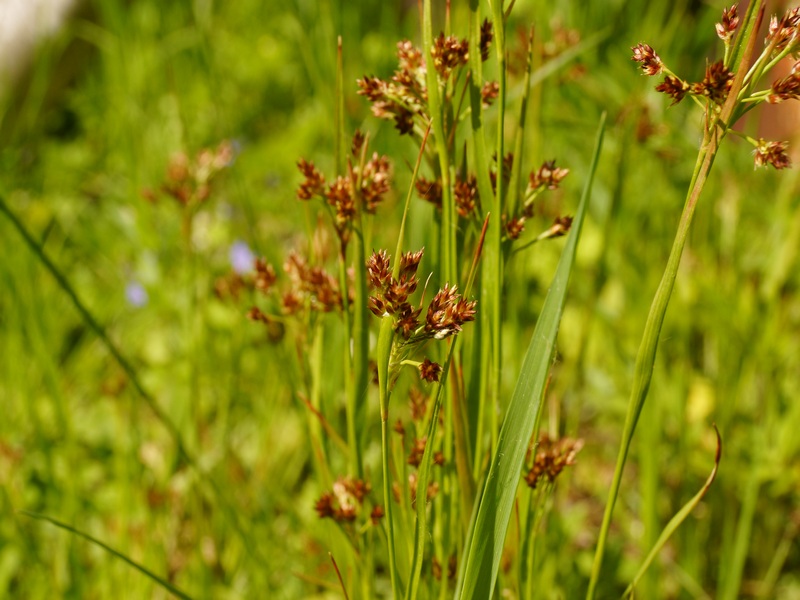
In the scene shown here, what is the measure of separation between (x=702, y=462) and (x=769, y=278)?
1.35 ft

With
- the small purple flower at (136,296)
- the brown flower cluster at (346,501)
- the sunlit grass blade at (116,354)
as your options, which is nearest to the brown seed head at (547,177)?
the brown flower cluster at (346,501)

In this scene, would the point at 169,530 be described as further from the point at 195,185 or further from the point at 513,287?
the point at 513,287

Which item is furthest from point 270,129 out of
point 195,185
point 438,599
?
point 438,599

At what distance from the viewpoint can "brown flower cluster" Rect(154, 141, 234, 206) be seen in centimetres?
122

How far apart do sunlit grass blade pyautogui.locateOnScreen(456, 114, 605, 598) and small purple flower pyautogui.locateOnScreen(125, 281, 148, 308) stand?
62.5 inches

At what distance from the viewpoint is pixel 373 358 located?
967mm

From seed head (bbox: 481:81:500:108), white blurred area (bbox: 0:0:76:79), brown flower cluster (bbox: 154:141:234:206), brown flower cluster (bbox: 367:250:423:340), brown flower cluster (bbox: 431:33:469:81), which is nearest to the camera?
brown flower cluster (bbox: 367:250:423:340)

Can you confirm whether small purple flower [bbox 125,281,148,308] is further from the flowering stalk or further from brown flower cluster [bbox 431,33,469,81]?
the flowering stalk

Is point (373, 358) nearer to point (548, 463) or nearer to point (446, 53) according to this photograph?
point (548, 463)

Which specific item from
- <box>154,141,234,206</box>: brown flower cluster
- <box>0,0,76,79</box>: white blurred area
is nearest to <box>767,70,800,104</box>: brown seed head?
<box>154,141,234,206</box>: brown flower cluster

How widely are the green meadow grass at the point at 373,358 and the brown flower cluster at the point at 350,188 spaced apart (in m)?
0.03

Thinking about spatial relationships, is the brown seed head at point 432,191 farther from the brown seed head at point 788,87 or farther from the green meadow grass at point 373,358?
the brown seed head at point 788,87

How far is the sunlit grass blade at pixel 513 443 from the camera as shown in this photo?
61cm

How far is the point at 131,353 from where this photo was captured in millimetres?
2020
